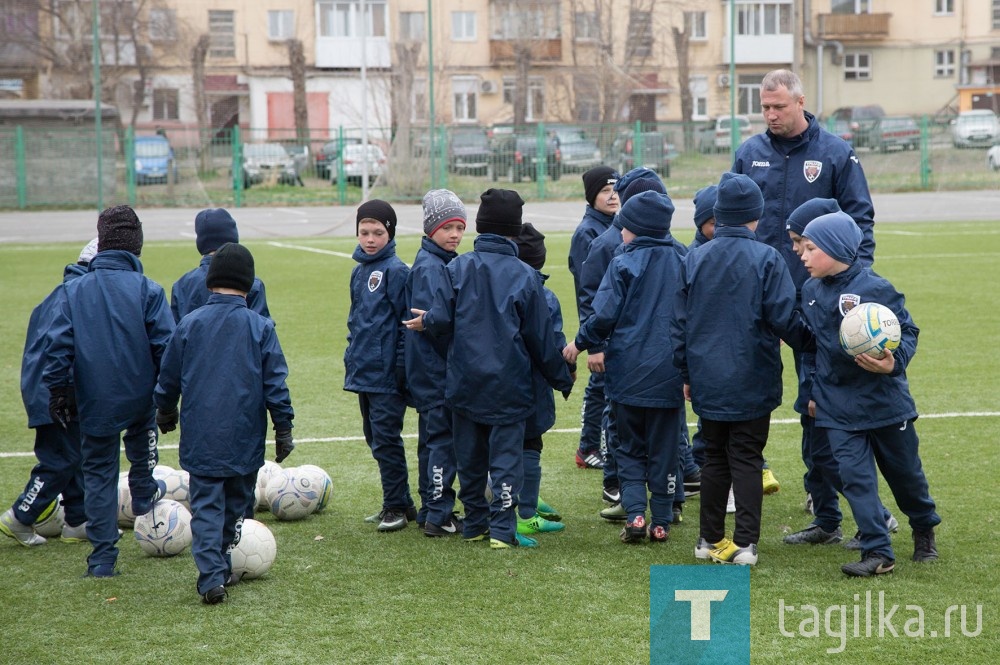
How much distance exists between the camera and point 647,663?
428 cm

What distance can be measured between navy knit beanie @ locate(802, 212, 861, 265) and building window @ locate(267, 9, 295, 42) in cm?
4741

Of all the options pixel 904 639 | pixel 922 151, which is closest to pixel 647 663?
pixel 904 639

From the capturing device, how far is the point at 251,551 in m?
5.29

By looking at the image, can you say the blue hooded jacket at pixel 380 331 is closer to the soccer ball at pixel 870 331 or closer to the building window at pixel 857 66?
the soccer ball at pixel 870 331

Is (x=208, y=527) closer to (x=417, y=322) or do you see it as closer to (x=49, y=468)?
(x=49, y=468)

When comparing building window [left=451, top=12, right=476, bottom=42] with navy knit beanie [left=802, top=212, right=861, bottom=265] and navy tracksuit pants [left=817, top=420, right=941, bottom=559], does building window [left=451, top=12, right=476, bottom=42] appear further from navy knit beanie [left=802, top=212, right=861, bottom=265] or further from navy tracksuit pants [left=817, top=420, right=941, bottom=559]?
navy tracksuit pants [left=817, top=420, right=941, bottom=559]

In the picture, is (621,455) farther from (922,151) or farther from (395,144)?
(922,151)

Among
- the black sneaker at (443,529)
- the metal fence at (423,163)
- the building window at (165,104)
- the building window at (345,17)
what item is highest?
the building window at (345,17)

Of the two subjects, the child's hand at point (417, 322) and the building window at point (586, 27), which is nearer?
the child's hand at point (417, 322)

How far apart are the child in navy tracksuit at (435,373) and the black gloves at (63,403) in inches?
64.7

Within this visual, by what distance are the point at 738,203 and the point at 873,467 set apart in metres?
1.33

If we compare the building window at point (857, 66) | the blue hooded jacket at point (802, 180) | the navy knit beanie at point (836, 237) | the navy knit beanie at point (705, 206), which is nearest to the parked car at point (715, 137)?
the building window at point (857, 66)

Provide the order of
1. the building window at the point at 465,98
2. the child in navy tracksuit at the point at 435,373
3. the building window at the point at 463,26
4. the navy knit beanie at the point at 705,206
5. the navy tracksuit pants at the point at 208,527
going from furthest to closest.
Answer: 1. the building window at the point at 465,98
2. the building window at the point at 463,26
3. the navy knit beanie at the point at 705,206
4. the child in navy tracksuit at the point at 435,373
5. the navy tracksuit pants at the point at 208,527

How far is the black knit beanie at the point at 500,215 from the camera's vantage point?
579 centimetres
